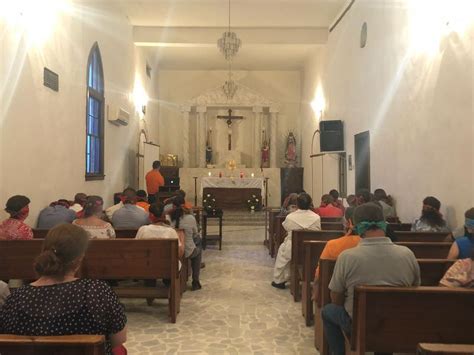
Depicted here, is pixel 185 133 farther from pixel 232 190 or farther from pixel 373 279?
pixel 373 279

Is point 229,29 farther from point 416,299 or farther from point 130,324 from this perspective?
point 416,299

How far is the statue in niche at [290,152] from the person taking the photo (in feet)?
52.6

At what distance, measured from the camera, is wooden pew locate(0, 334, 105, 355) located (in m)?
1.73

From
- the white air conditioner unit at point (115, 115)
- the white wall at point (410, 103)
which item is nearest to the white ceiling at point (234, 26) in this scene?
the white wall at point (410, 103)

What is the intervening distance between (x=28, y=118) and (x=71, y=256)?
15.3 ft

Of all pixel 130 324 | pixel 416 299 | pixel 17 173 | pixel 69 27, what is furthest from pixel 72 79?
pixel 416 299

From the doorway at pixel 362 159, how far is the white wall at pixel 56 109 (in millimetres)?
5302

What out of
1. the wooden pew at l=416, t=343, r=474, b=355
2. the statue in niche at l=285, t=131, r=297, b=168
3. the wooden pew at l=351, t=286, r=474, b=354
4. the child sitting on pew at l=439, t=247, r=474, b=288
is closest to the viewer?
the wooden pew at l=416, t=343, r=474, b=355

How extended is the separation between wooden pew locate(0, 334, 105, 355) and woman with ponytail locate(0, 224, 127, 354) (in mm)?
75

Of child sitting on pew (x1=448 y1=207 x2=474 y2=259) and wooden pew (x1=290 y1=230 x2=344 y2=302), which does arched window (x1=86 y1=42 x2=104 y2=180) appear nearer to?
wooden pew (x1=290 y1=230 x2=344 y2=302)

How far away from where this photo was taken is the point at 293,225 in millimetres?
5430

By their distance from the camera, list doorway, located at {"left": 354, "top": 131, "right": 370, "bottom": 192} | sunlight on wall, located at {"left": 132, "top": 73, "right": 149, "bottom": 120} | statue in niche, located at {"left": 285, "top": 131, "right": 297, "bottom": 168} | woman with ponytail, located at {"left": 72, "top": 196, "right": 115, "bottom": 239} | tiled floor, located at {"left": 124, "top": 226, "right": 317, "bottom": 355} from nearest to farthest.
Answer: tiled floor, located at {"left": 124, "top": 226, "right": 317, "bottom": 355}
woman with ponytail, located at {"left": 72, "top": 196, "right": 115, "bottom": 239}
doorway, located at {"left": 354, "top": 131, "right": 370, "bottom": 192}
sunlight on wall, located at {"left": 132, "top": 73, "right": 149, "bottom": 120}
statue in niche, located at {"left": 285, "top": 131, "right": 297, "bottom": 168}

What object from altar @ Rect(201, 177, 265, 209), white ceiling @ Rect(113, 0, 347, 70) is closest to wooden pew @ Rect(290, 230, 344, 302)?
white ceiling @ Rect(113, 0, 347, 70)

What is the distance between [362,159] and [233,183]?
4.67m
